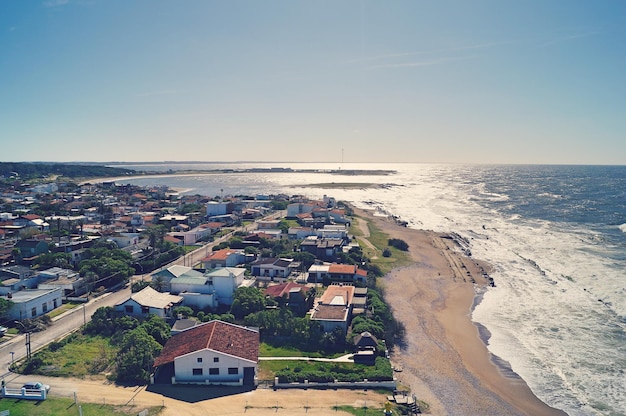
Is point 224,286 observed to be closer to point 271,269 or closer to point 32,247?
point 271,269

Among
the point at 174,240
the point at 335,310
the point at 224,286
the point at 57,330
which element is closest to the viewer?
the point at 57,330

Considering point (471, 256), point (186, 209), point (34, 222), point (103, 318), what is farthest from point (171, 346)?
point (186, 209)

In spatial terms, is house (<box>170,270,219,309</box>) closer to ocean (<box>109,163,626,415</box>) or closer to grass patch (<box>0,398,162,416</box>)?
grass patch (<box>0,398,162,416</box>)

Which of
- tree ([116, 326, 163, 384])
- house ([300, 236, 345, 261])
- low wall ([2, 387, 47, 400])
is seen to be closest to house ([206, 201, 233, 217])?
house ([300, 236, 345, 261])

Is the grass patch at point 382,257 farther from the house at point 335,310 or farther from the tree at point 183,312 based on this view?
the tree at point 183,312

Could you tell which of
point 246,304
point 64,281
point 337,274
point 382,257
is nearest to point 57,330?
point 64,281
